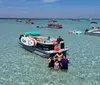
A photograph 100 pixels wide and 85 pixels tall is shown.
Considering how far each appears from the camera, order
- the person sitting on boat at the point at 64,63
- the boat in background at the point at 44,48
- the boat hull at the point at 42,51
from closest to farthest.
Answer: the person sitting on boat at the point at 64,63 → the boat hull at the point at 42,51 → the boat in background at the point at 44,48

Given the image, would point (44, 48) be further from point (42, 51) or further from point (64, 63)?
point (64, 63)

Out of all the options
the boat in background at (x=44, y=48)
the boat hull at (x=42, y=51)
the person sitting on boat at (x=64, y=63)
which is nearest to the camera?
the person sitting on boat at (x=64, y=63)

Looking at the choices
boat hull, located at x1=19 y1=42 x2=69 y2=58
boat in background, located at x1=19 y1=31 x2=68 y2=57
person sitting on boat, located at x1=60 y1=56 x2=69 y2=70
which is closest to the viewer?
person sitting on boat, located at x1=60 y1=56 x2=69 y2=70

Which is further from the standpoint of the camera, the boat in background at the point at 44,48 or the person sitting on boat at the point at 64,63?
the boat in background at the point at 44,48

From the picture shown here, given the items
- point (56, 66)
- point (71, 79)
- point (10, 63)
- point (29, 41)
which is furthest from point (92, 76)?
point (29, 41)

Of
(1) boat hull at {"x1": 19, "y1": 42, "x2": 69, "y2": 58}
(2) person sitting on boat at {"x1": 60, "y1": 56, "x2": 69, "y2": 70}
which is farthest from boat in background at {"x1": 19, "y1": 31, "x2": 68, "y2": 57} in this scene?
(2) person sitting on boat at {"x1": 60, "y1": 56, "x2": 69, "y2": 70}

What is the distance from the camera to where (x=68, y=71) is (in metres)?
15.2

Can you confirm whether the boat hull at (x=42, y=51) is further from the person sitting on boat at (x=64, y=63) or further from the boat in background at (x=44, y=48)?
the person sitting on boat at (x=64, y=63)

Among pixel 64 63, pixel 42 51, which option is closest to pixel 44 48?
pixel 42 51

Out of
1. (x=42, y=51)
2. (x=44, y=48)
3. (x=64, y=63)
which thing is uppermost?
(x=44, y=48)

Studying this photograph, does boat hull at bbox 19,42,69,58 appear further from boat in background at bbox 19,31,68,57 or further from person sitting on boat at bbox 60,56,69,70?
person sitting on boat at bbox 60,56,69,70

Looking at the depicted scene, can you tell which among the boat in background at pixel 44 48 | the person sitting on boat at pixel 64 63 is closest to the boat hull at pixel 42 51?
the boat in background at pixel 44 48

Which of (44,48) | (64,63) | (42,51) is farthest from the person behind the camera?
(44,48)

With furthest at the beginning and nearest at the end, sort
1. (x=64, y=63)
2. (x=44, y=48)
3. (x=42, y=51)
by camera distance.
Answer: (x=44, y=48)
(x=42, y=51)
(x=64, y=63)
